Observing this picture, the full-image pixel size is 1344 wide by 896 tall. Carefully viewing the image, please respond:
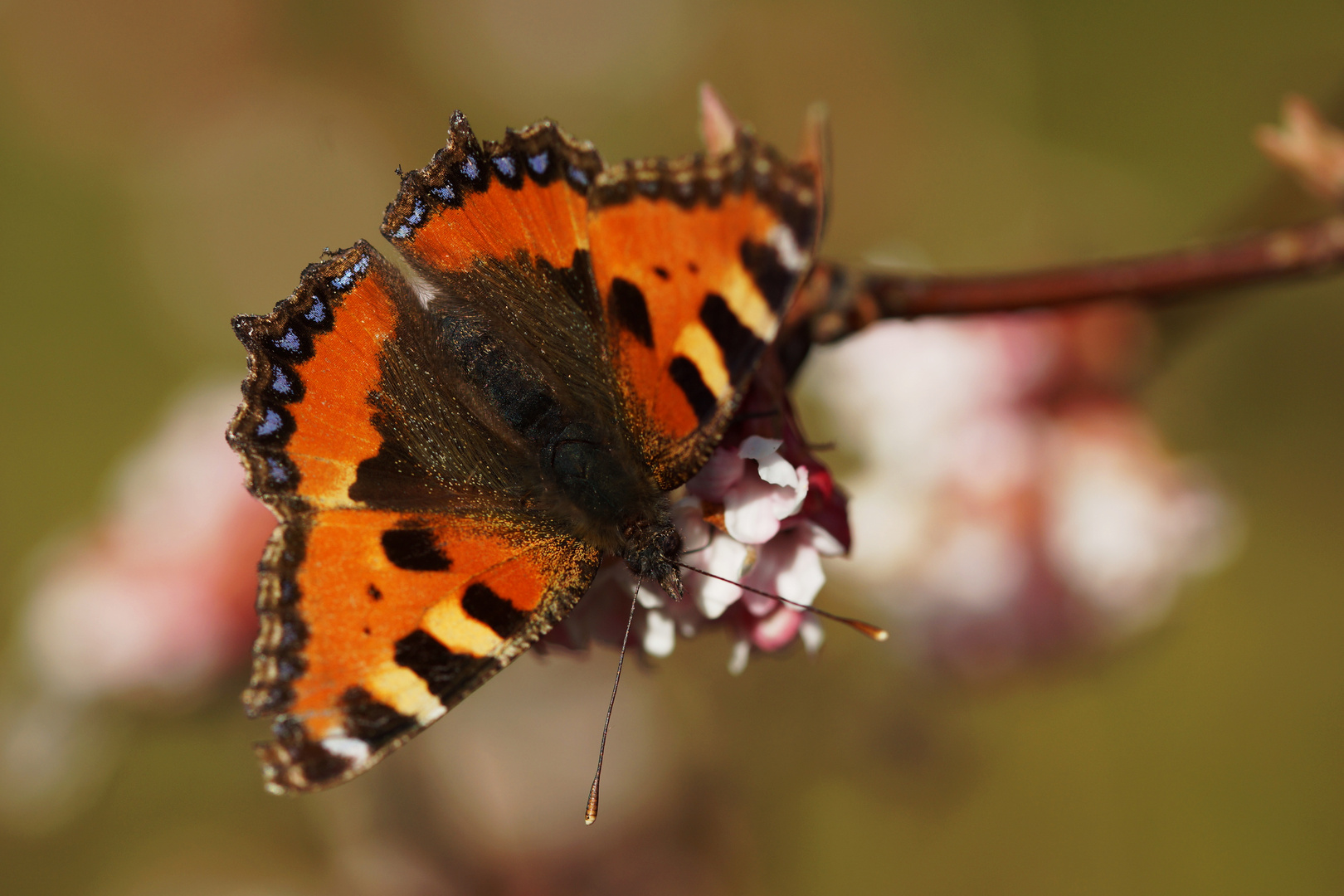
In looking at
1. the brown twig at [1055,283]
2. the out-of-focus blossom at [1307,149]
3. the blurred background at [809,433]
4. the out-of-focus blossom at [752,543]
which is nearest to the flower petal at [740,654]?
the out-of-focus blossom at [752,543]

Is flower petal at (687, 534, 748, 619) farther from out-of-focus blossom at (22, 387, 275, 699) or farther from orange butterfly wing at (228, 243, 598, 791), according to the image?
out-of-focus blossom at (22, 387, 275, 699)

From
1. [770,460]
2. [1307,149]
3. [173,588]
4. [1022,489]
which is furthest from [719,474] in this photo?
[173,588]

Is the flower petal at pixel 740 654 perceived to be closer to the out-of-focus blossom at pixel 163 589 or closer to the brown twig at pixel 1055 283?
the brown twig at pixel 1055 283

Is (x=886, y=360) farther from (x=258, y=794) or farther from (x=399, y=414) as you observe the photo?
(x=258, y=794)

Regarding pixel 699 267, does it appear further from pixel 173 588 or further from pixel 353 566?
pixel 173 588

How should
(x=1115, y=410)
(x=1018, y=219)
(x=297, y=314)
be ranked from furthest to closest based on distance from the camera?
(x=1018, y=219) → (x=1115, y=410) → (x=297, y=314)

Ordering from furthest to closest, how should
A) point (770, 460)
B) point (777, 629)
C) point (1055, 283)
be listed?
1. point (1055, 283)
2. point (777, 629)
3. point (770, 460)

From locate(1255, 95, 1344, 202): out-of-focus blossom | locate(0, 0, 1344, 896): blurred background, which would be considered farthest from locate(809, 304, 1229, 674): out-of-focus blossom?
locate(1255, 95, 1344, 202): out-of-focus blossom

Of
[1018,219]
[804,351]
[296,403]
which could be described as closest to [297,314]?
[296,403]
